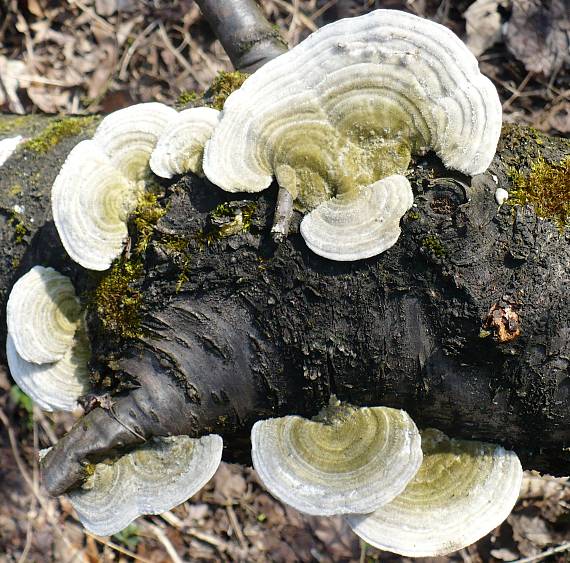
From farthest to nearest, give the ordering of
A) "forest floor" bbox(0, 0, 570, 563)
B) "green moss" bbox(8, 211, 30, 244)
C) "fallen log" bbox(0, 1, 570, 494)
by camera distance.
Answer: "forest floor" bbox(0, 0, 570, 563) → "green moss" bbox(8, 211, 30, 244) → "fallen log" bbox(0, 1, 570, 494)

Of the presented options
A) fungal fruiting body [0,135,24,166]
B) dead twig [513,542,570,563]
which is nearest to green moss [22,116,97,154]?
fungal fruiting body [0,135,24,166]

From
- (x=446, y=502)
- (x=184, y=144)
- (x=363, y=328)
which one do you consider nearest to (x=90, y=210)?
(x=184, y=144)

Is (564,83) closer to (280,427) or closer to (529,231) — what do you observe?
(529,231)

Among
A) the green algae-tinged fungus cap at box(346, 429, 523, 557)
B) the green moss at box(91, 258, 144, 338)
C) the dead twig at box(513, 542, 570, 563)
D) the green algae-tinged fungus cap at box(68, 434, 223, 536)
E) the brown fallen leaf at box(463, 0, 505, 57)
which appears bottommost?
the dead twig at box(513, 542, 570, 563)

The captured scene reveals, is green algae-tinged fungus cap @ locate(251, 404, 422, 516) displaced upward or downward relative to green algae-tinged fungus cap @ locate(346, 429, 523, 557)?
upward

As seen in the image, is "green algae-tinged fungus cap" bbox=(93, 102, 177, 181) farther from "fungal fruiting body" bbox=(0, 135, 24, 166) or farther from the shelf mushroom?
"fungal fruiting body" bbox=(0, 135, 24, 166)

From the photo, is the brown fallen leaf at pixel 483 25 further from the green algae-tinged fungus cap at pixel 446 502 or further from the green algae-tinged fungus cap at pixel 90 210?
the green algae-tinged fungus cap at pixel 90 210
